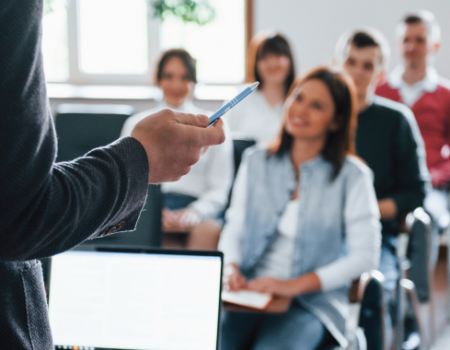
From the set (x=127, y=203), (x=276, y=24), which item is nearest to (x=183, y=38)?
(x=276, y=24)

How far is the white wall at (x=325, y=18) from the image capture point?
412cm

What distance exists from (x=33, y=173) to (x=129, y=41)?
4651 millimetres

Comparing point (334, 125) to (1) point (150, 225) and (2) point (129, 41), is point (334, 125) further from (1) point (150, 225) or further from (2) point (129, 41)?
(2) point (129, 41)

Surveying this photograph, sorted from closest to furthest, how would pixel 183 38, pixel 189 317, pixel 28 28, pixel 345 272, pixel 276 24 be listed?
pixel 28 28 → pixel 189 317 → pixel 345 272 → pixel 276 24 → pixel 183 38


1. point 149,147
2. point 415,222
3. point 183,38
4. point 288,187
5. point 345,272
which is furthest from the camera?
point 183,38

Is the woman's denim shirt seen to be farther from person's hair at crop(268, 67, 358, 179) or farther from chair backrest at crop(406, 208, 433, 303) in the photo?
chair backrest at crop(406, 208, 433, 303)

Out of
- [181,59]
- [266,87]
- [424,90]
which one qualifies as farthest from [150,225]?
[424,90]

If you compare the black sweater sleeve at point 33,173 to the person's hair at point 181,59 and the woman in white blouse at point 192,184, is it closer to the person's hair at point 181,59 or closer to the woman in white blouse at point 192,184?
the woman in white blouse at point 192,184

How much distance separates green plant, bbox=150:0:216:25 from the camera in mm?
4363

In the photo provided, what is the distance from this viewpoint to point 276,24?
436cm

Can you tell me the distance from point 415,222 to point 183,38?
3.30 m

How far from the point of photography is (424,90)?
338 cm

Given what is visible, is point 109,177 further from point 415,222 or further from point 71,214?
point 415,222

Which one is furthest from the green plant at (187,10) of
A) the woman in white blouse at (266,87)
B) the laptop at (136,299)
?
Answer: the laptop at (136,299)
